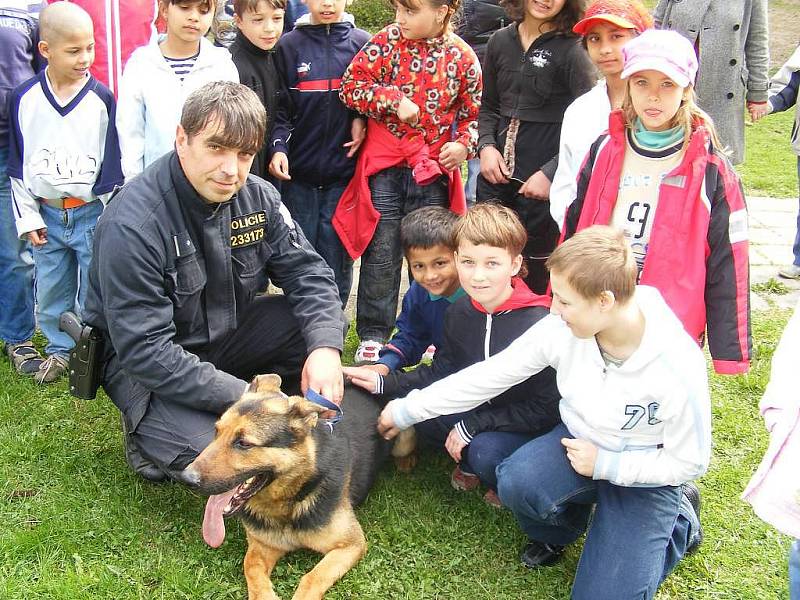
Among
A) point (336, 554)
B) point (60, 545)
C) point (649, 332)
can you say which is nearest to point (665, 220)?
point (649, 332)

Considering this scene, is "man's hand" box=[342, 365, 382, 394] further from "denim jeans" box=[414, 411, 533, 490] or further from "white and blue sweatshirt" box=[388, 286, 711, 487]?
"white and blue sweatshirt" box=[388, 286, 711, 487]

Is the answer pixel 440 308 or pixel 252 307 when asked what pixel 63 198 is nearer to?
pixel 252 307

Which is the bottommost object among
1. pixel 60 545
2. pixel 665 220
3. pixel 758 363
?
pixel 60 545

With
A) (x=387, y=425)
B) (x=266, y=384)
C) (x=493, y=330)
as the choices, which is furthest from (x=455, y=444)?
(x=266, y=384)

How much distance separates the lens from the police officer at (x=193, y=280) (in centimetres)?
344

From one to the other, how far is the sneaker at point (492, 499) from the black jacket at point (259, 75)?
7.70 ft

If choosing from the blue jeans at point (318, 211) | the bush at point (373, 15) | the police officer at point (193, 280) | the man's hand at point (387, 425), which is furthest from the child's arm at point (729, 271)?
the bush at point (373, 15)

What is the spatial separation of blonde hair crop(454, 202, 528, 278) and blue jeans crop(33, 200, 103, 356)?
2.27 m

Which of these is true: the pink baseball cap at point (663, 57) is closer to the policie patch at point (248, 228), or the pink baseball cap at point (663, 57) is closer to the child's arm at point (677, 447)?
the child's arm at point (677, 447)

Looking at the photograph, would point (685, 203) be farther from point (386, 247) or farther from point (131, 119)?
point (131, 119)

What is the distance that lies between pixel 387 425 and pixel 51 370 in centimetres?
225

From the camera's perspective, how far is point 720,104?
523cm

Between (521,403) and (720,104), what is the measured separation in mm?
2771

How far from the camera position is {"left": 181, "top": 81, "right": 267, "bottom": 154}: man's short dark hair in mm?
3383
